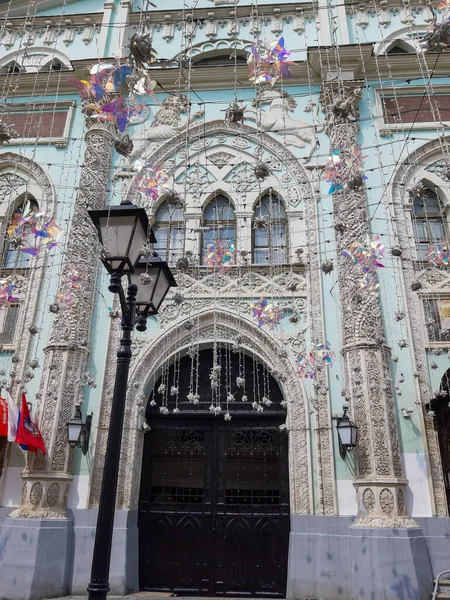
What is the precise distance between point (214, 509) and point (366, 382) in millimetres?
3312

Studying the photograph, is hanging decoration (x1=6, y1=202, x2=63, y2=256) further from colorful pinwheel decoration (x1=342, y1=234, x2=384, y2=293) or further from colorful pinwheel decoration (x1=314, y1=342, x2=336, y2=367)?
colorful pinwheel decoration (x1=342, y1=234, x2=384, y2=293)

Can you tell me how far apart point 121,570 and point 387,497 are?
4134mm

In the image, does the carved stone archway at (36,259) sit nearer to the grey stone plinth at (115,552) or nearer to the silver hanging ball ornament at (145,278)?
the grey stone plinth at (115,552)

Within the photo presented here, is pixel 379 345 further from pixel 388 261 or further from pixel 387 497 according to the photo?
pixel 387 497

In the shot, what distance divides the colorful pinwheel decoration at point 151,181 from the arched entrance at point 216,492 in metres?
3.11

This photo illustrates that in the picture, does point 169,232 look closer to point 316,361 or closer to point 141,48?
point 316,361

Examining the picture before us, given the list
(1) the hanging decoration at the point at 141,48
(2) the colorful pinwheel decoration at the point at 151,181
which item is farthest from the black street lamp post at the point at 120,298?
(2) the colorful pinwheel decoration at the point at 151,181

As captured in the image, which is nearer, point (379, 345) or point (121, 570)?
point (121, 570)

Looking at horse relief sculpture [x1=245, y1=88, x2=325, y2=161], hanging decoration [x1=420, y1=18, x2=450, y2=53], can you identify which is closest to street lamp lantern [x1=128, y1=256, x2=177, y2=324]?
hanging decoration [x1=420, y1=18, x2=450, y2=53]

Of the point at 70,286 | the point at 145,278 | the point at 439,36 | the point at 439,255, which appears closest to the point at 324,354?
the point at 439,255

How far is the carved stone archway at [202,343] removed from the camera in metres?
7.75

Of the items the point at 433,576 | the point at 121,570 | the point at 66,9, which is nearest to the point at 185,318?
the point at 121,570

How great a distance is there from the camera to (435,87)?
Result: 400 inches

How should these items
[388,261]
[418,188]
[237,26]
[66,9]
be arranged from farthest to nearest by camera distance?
[66,9] → [237,26] → [388,261] → [418,188]
